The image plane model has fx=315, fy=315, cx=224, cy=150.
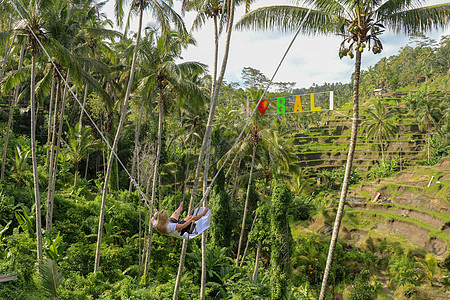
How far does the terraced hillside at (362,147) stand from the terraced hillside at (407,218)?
15.4 metres

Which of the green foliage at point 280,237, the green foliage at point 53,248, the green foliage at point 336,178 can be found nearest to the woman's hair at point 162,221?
the green foliage at point 53,248

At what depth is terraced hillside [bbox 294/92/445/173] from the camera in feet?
132

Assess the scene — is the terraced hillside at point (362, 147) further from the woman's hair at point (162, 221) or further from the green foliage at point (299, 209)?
the woman's hair at point (162, 221)

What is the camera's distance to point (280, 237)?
1380 centimetres

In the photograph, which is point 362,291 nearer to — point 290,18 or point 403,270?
point 403,270

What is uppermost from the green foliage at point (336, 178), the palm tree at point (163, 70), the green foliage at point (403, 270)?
the palm tree at point (163, 70)

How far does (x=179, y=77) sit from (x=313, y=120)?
52391 millimetres

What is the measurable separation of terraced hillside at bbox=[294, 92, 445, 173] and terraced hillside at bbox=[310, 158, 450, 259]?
15.4 metres

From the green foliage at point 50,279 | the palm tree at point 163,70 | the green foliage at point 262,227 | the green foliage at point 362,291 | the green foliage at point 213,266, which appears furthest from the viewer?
the green foliage at point 262,227

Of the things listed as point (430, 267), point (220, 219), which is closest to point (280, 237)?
point (220, 219)

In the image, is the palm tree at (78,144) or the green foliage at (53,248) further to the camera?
the palm tree at (78,144)

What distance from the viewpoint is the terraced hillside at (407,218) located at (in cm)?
1720

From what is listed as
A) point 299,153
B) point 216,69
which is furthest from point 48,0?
point 299,153

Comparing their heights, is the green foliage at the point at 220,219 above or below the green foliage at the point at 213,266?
above
